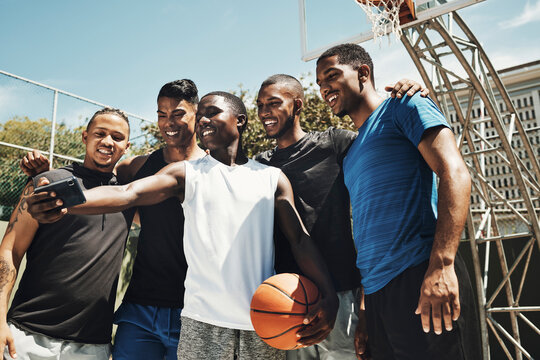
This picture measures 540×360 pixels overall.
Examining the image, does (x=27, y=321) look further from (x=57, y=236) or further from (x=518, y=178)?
(x=518, y=178)

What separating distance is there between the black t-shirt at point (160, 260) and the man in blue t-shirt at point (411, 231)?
3.96 feet

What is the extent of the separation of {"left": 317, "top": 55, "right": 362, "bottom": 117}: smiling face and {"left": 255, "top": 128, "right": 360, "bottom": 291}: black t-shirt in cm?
31

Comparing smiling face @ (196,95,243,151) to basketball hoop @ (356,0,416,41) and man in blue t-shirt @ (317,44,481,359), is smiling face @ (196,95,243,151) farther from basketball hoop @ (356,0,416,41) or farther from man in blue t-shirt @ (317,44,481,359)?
basketball hoop @ (356,0,416,41)

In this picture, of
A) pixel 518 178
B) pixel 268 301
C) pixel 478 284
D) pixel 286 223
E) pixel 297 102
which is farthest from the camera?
pixel 478 284

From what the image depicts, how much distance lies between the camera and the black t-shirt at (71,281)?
2.63 meters

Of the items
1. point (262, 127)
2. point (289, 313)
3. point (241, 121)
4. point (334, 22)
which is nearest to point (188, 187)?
point (241, 121)

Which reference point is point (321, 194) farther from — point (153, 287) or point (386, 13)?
point (386, 13)

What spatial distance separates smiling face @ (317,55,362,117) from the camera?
2.58 m

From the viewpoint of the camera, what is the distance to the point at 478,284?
750cm

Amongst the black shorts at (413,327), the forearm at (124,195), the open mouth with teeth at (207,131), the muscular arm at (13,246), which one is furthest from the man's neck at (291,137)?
the muscular arm at (13,246)

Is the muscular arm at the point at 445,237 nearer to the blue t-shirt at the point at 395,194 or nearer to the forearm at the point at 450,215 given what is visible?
the forearm at the point at 450,215

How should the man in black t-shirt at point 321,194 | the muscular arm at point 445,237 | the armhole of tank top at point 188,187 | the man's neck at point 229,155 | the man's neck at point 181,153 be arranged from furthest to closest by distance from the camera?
the man's neck at point 181,153 → the man's neck at point 229,155 → the man in black t-shirt at point 321,194 → the armhole of tank top at point 188,187 → the muscular arm at point 445,237

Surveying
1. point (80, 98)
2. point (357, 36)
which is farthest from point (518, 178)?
point (80, 98)

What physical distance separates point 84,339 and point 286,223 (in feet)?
4.73
